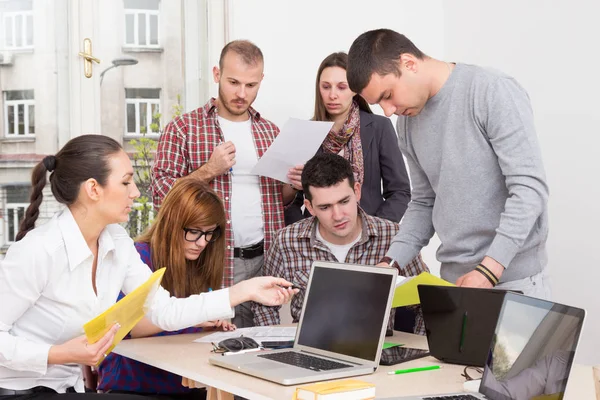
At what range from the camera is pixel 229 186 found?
310cm

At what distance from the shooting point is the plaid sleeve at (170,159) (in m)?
3.03

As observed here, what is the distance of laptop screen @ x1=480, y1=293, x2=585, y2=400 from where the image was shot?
1.40 m

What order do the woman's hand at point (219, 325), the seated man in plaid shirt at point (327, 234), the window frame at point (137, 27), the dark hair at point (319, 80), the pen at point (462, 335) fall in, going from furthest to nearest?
1. the window frame at point (137, 27)
2. the dark hair at point (319, 80)
3. the seated man in plaid shirt at point (327, 234)
4. the woman's hand at point (219, 325)
5. the pen at point (462, 335)

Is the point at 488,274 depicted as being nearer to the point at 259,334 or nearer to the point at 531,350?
the point at 531,350

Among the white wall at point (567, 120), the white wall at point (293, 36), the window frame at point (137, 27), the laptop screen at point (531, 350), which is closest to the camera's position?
the laptop screen at point (531, 350)

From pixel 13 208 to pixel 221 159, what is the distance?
121 cm

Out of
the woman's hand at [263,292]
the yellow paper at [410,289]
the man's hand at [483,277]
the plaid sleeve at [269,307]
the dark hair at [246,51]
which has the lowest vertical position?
the plaid sleeve at [269,307]

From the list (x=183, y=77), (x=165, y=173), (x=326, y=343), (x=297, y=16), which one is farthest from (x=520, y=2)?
(x=326, y=343)

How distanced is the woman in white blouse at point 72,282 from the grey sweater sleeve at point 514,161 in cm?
67

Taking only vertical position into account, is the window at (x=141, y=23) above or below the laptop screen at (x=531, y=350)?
above

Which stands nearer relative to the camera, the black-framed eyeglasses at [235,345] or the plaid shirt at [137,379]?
the black-framed eyeglasses at [235,345]

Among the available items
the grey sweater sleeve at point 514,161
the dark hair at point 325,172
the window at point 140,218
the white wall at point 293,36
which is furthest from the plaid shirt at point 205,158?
the grey sweater sleeve at point 514,161

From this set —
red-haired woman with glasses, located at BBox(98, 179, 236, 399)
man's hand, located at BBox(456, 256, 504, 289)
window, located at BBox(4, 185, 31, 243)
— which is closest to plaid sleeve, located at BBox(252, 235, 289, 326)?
red-haired woman with glasses, located at BBox(98, 179, 236, 399)

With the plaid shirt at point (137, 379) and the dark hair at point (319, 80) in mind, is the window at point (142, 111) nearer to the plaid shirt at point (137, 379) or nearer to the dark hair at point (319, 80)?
the dark hair at point (319, 80)
